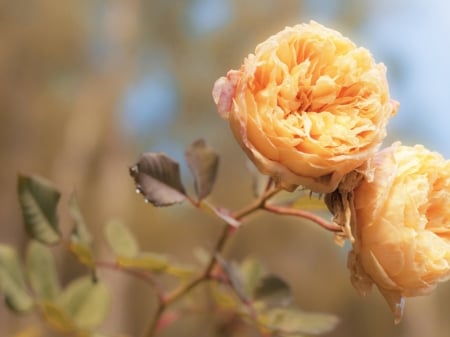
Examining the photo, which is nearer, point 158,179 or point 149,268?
point 158,179

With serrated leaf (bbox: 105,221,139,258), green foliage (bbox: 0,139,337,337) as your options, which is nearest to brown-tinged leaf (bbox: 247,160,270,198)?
green foliage (bbox: 0,139,337,337)

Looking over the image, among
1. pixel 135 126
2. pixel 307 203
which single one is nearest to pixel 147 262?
pixel 307 203

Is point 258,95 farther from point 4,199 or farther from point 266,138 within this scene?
point 4,199

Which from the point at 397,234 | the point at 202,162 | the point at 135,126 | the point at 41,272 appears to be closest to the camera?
the point at 397,234

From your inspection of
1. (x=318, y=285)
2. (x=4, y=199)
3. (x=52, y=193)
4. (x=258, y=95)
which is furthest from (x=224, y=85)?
(x=4, y=199)

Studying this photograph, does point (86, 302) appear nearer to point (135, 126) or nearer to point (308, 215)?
point (308, 215)

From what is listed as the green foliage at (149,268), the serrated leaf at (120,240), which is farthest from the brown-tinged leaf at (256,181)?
the serrated leaf at (120,240)

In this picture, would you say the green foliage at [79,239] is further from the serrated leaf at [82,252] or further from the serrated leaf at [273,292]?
the serrated leaf at [273,292]
